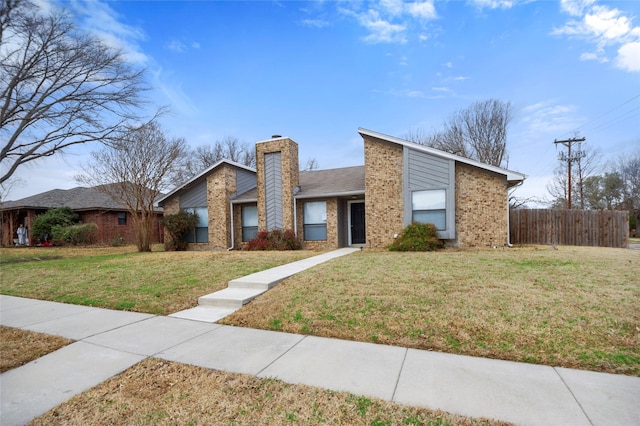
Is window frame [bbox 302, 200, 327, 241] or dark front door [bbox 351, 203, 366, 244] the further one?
dark front door [bbox 351, 203, 366, 244]

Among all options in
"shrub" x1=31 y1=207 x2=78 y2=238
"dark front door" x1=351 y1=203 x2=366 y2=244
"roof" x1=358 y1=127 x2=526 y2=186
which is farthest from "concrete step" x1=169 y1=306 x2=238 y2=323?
"shrub" x1=31 y1=207 x2=78 y2=238

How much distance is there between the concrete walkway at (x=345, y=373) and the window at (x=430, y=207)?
8994mm

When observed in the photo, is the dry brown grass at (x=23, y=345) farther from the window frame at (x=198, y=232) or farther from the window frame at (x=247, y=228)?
the window frame at (x=198, y=232)

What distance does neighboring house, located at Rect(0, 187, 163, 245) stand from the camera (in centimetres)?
2228

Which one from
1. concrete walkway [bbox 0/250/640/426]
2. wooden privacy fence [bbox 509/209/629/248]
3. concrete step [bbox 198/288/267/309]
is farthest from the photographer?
wooden privacy fence [bbox 509/209/629/248]

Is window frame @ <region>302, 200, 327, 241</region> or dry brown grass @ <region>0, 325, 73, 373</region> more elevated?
window frame @ <region>302, 200, 327, 241</region>

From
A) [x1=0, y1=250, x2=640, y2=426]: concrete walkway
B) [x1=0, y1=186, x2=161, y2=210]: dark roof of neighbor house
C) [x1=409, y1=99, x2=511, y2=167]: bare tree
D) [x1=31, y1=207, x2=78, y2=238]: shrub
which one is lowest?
[x1=0, y1=250, x2=640, y2=426]: concrete walkway

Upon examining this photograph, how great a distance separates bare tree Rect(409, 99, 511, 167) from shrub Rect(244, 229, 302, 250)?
1606 centimetres

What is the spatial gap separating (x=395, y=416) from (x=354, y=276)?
424 cm

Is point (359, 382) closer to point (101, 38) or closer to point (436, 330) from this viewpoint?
point (436, 330)

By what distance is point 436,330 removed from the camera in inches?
156

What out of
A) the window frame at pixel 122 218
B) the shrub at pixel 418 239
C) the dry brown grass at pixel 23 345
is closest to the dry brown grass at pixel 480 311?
the dry brown grass at pixel 23 345

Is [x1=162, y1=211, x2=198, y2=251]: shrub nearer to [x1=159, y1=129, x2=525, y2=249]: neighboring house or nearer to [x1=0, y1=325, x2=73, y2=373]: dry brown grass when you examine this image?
[x1=159, y1=129, x2=525, y2=249]: neighboring house

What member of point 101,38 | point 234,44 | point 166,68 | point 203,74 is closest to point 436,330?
point 234,44
